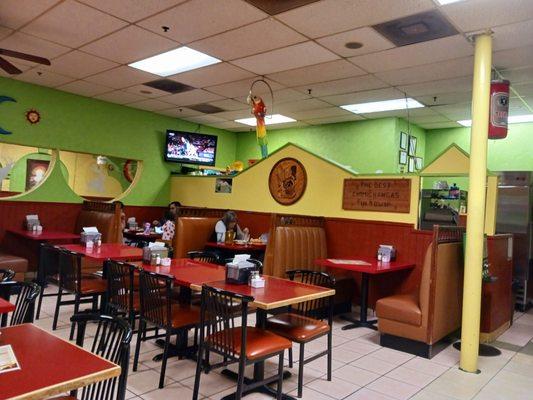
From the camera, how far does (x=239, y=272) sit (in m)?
3.39

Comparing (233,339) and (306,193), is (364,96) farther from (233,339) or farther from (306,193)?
(233,339)

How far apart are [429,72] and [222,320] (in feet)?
14.3

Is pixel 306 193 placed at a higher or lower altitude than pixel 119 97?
lower

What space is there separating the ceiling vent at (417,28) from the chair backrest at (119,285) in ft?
11.2

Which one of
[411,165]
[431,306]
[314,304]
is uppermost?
[411,165]

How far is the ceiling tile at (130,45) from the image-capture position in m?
4.80

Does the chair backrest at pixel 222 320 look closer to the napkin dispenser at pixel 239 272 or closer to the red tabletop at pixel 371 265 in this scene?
the napkin dispenser at pixel 239 272

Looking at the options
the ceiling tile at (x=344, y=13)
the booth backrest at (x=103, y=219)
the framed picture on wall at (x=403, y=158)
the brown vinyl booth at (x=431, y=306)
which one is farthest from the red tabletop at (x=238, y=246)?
the framed picture on wall at (x=403, y=158)

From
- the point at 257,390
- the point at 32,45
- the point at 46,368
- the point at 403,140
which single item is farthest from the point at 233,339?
the point at 403,140

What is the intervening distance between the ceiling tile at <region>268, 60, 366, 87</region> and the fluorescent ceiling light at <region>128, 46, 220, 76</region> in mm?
1034

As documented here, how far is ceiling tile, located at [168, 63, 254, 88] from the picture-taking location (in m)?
5.82

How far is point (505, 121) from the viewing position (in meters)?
4.55

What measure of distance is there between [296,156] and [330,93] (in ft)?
3.79

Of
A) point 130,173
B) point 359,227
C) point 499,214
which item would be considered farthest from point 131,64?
point 499,214
